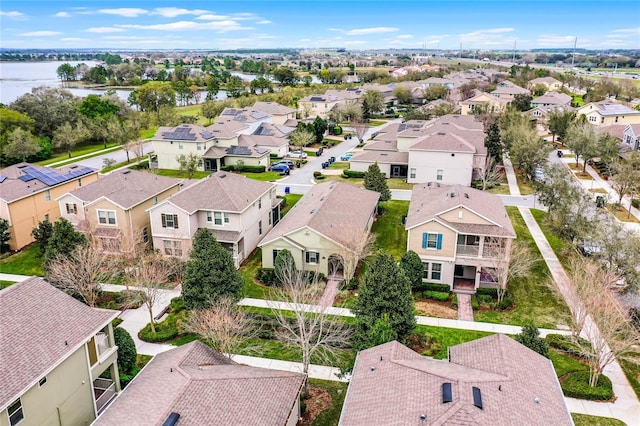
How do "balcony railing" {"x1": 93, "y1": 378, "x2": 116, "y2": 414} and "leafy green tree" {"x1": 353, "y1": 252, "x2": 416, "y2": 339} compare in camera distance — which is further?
"leafy green tree" {"x1": 353, "y1": 252, "x2": 416, "y2": 339}

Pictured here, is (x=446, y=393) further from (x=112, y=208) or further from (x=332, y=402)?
(x=112, y=208)

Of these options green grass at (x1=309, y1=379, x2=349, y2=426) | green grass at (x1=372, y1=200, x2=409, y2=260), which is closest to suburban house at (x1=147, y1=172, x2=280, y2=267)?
green grass at (x1=372, y1=200, x2=409, y2=260)

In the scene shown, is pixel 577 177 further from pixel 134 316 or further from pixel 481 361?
pixel 134 316

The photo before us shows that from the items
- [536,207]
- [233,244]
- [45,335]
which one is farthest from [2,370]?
[536,207]

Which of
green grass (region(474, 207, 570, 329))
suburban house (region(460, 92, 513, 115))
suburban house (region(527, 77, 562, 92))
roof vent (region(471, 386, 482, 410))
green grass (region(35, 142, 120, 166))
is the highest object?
suburban house (region(527, 77, 562, 92))

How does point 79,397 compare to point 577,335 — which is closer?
point 79,397

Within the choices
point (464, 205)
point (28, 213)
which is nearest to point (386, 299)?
point (464, 205)

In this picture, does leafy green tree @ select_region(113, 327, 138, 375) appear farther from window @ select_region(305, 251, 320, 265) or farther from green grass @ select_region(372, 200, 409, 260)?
green grass @ select_region(372, 200, 409, 260)
